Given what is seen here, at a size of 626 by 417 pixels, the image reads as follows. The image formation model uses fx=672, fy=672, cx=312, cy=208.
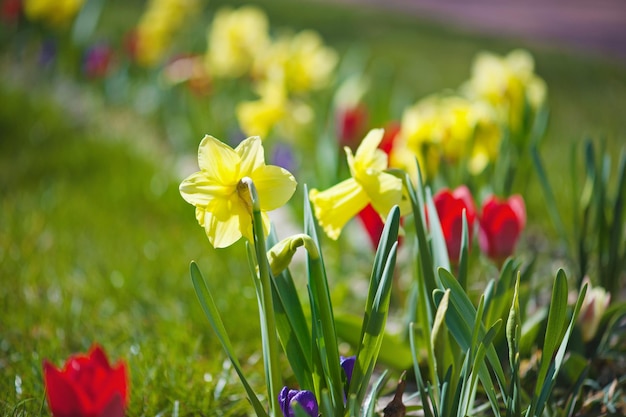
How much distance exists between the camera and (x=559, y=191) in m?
2.09

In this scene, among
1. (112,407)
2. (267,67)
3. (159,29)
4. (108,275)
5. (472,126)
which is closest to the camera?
(112,407)

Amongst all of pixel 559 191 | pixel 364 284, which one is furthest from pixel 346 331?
pixel 559 191

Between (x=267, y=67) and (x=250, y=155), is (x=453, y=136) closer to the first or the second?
(x=250, y=155)

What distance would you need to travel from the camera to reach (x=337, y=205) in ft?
3.23

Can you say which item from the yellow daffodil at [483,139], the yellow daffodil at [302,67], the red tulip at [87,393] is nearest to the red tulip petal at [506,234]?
the yellow daffodil at [483,139]

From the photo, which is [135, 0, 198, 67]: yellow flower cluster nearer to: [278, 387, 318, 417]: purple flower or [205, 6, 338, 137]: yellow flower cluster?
[205, 6, 338, 137]: yellow flower cluster

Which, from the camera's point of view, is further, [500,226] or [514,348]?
[500,226]

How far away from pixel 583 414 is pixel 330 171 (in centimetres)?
108

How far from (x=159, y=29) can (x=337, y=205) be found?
297cm

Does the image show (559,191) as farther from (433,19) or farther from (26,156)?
(433,19)

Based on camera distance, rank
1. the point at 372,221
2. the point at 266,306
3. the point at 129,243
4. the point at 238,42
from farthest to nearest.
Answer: the point at 238,42 < the point at 129,243 < the point at 372,221 < the point at 266,306

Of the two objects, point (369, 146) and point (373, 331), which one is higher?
point (369, 146)

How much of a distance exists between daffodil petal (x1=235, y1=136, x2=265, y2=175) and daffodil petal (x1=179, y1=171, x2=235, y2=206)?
Result: 3 cm

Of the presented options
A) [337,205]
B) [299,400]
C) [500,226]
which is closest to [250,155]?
[337,205]
